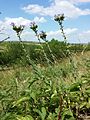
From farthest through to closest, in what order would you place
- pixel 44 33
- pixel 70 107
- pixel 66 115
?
pixel 44 33 → pixel 70 107 → pixel 66 115

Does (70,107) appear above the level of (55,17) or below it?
below

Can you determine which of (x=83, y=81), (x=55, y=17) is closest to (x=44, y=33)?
(x=55, y=17)

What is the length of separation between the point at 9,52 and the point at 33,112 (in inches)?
1112

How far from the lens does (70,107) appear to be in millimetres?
4973

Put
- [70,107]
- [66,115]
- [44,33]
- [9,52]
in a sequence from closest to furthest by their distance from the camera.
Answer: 1. [66,115]
2. [70,107]
3. [44,33]
4. [9,52]

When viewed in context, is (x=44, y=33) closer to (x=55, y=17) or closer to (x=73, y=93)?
(x=55, y=17)

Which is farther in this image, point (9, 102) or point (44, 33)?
point (44, 33)

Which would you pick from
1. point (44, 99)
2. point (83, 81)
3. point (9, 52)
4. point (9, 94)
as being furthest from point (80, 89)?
point (9, 52)

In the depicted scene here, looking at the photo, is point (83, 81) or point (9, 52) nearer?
point (83, 81)

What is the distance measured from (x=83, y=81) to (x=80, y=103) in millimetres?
378

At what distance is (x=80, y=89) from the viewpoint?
17.1 ft

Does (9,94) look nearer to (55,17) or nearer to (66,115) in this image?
(66,115)

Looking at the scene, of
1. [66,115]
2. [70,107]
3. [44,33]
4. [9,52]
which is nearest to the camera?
[66,115]

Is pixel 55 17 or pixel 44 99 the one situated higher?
pixel 55 17
